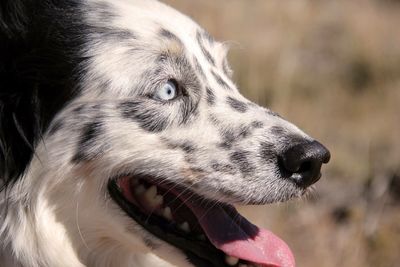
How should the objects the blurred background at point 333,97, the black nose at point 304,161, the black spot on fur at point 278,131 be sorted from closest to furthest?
1. the black nose at point 304,161
2. the black spot on fur at point 278,131
3. the blurred background at point 333,97

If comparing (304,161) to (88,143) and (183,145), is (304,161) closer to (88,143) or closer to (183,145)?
(183,145)

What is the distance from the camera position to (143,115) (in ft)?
10.4

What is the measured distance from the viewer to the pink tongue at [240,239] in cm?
320

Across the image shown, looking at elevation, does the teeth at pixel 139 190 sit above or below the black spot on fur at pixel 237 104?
below

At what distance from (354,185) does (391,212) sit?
0.56 metres

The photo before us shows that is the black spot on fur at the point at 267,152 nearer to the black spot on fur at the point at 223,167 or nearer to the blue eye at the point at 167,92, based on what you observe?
the black spot on fur at the point at 223,167

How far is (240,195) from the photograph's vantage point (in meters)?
3.09

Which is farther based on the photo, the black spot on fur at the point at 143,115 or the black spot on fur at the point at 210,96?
the black spot on fur at the point at 210,96

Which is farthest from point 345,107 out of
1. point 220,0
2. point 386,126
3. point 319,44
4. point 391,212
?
point 391,212

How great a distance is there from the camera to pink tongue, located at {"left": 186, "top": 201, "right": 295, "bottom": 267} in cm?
320

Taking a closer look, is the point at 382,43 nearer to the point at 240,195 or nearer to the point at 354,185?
the point at 354,185

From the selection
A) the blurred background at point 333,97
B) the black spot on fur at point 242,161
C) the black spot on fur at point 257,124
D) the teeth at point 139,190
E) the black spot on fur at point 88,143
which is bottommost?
the blurred background at point 333,97

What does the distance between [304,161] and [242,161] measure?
24 cm

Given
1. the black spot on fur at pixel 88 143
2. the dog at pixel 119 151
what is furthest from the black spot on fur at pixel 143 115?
the black spot on fur at pixel 88 143
